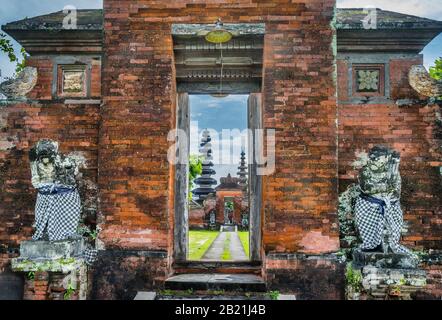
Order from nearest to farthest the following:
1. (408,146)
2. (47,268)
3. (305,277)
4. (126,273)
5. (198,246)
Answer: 1. (47,268)
2. (305,277)
3. (126,273)
4. (408,146)
5. (198,246)

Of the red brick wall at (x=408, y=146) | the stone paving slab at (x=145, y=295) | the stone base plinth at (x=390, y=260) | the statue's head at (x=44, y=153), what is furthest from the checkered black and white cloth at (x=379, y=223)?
the statue's head at (x=44, y=153)

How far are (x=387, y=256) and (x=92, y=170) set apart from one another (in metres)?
4.27

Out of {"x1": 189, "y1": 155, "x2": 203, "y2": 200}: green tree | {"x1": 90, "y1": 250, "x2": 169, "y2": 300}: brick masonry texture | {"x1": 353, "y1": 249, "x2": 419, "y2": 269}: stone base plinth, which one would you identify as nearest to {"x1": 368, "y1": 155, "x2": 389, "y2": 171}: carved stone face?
{"x1": 353, "y1": 249, "x2": 419, "y2": 269}: stone base plinth

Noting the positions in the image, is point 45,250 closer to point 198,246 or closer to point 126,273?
point 126,273

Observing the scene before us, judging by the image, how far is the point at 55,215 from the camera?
17.5 ft

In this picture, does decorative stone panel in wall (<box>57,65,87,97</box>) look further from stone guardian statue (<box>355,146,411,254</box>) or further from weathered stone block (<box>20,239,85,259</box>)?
stone guardian statue (<box>355,146,411,254</box>)

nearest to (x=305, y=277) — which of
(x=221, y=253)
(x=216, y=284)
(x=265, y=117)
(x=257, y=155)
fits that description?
(x=216, y=284)

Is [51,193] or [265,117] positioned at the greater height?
[265,117]

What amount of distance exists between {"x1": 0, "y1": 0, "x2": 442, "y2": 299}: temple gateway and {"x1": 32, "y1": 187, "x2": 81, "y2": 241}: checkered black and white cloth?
2 cm

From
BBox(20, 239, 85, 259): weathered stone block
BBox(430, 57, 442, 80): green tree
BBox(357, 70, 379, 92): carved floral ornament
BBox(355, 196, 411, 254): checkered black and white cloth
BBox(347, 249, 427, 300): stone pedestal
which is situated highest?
BBox(430, 57, 442, 80): green tree

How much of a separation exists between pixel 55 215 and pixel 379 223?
4210mm

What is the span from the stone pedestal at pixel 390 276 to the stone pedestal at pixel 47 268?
3683 millimetres

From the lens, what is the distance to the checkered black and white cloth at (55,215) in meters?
5.27

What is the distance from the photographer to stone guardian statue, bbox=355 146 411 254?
5.08 m
